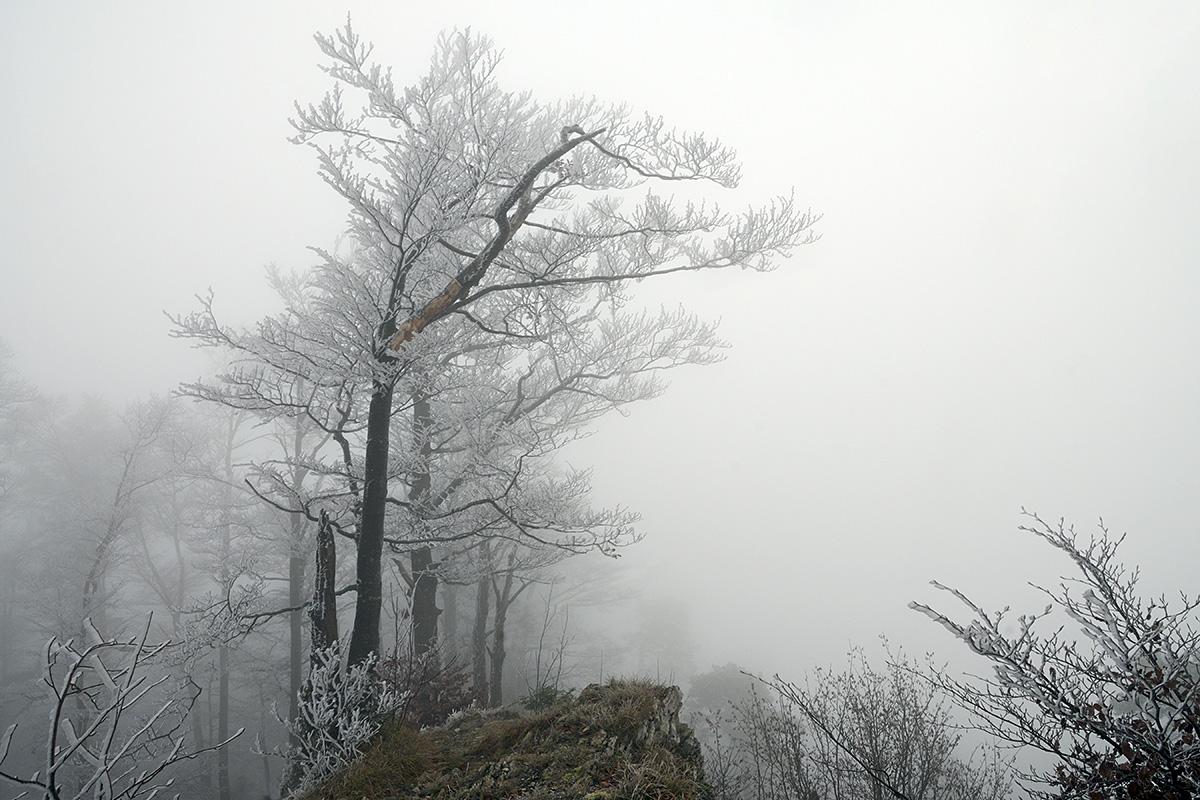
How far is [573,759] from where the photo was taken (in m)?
3.65

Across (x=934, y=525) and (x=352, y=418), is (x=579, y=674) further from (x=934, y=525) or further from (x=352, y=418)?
(x=934, y=525)

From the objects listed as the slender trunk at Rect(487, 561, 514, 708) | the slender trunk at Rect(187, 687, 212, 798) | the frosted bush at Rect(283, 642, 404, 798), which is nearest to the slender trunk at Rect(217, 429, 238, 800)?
the slender trunk at Rect(187, 687, 212, 798)

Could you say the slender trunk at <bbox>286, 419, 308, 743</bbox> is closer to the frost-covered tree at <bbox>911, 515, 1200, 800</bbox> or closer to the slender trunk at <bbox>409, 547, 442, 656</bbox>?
the slender trunk at <bbox>409, 547, 442, 656</bbox>

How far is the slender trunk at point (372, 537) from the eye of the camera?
17.4 feet

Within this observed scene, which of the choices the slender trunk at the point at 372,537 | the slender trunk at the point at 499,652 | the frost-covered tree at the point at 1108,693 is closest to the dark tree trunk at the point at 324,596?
the slender trunk at the point at 372,537

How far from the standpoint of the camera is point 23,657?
2031 centimetres

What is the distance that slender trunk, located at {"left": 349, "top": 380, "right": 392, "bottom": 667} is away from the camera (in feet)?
17.4

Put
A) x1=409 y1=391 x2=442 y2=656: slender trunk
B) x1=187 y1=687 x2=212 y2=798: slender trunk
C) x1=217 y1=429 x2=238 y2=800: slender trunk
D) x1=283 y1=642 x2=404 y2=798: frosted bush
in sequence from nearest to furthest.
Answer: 1. x1=283 y1=642 x2=404 y2=798: frosted bush
2. x1=409 y1=391 x2=442 y2=656: slender trunk
3. x1=217 y1=429 x2=238 y2=800: slender trunk
4. x1=187 y1=687 x2=212 y2=798: slender trunk

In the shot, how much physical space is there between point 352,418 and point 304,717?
3622 mm

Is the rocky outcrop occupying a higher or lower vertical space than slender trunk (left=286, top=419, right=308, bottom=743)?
lower

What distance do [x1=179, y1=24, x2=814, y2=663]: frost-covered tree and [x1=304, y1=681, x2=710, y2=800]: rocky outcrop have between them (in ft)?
4.95

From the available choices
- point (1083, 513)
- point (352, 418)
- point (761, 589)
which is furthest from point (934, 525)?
point (352, 418)

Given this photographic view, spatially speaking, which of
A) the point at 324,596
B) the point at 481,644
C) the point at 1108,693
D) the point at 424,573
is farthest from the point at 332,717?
the point at 481,644

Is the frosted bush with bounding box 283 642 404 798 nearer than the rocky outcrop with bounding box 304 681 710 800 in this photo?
No
